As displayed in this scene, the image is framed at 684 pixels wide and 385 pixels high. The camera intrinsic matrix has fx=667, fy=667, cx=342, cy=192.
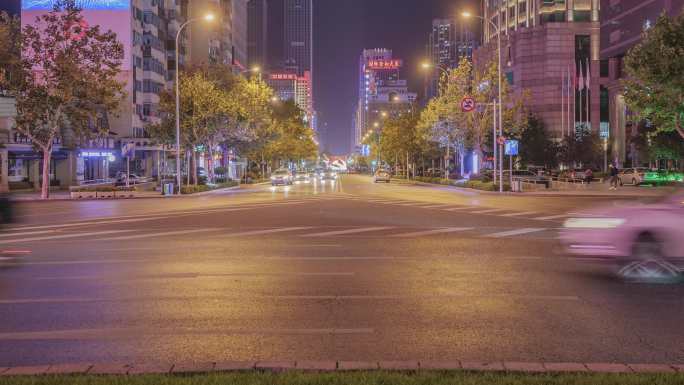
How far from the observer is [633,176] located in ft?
189

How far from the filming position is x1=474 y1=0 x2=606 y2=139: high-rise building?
110250 millimetres

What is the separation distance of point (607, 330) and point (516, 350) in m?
1.48

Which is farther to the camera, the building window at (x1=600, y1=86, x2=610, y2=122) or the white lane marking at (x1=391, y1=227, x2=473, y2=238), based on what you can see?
the building window at (x1=600, y1=86, x2=610, y2=122)

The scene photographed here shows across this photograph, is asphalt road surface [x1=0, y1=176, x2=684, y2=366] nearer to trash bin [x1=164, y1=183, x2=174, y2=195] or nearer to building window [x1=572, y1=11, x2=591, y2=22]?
trash bin [x1=164, y1=183, x2=174, y2=195]

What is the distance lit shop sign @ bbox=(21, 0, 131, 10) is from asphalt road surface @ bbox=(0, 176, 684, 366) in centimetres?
5888

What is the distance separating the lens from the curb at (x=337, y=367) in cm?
566

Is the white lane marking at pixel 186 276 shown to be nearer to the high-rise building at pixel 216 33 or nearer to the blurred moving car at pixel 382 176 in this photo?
the blurred moving car at pixel 382 176

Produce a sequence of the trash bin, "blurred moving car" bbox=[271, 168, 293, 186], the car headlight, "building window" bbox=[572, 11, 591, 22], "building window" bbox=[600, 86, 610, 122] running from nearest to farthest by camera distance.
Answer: the car headlight
the trash bin
"blurred moving car" bbox=[271, 168, 293, 186]
"building window" bbox=[600, 86, 610, 122]
"building window" bbox=[572, 11, 591, 22]

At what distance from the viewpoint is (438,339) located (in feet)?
23.1

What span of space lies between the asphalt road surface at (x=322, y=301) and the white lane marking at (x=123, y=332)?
0.9 inches

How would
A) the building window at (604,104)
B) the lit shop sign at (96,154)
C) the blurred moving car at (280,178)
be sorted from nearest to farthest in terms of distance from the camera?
the blurred moving car at (280,178) → the lit shop sign at (96,154) → the building window at (604,104)

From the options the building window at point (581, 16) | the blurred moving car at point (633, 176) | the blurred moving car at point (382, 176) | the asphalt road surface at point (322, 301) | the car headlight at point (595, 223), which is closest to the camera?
the asphalt road surface at point (322, 301)

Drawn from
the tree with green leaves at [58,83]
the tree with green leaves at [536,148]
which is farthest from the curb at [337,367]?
the tree with green leaves at [536,148]

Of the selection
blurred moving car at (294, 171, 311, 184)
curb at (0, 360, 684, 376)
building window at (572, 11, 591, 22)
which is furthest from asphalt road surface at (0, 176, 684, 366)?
building window at (572, 11, 591, 22)
